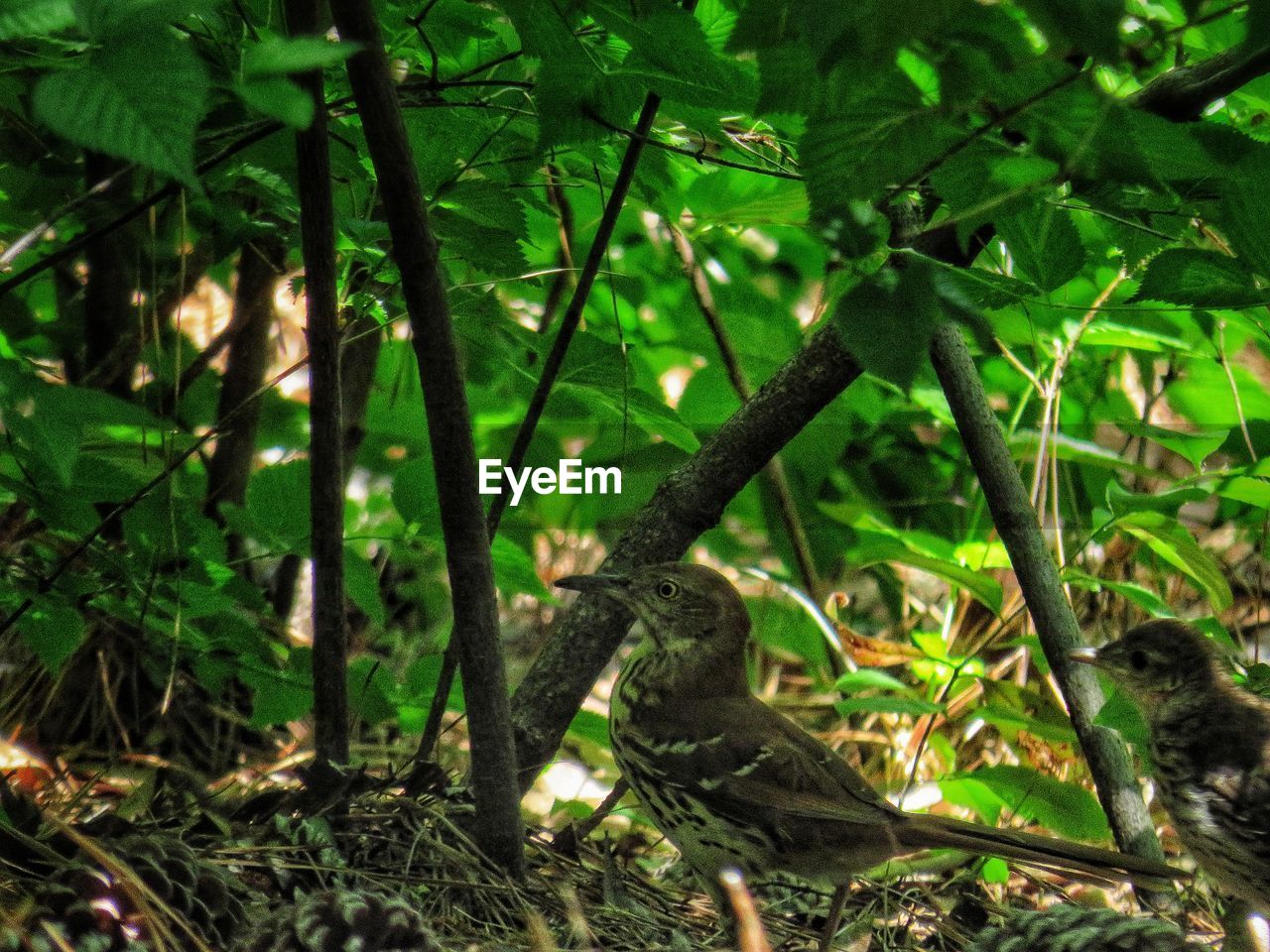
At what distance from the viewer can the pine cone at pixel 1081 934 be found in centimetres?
189

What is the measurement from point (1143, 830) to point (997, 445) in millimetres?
736

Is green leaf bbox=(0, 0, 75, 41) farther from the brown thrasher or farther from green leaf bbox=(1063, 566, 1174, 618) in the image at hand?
green leaf bbox=(1063, 566, 1174, 618)

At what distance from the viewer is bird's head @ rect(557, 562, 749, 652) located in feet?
8.36

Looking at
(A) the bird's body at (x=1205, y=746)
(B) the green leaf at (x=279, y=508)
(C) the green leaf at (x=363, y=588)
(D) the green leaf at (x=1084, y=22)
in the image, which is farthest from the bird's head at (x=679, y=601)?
(D) the green leaf at (x=1084, y=22)

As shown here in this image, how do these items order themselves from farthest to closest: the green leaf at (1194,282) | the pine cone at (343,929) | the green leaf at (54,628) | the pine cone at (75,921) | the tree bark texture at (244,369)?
the tree bark texture at (244,369), the green leaf at (54,628), the green leaf at (1194,282), the pine cone at (343,929), the pine cone at (75,921)

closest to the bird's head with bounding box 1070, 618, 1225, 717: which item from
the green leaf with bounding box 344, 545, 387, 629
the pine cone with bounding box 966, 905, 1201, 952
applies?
the pine cone with bounding box 966, 905, 1201, 952

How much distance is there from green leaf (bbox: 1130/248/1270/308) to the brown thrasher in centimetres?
93

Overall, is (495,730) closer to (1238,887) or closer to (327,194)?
(327,194)

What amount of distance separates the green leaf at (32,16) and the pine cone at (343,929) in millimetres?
1059

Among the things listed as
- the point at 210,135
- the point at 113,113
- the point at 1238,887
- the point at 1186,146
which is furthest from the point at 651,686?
the point at 113,113

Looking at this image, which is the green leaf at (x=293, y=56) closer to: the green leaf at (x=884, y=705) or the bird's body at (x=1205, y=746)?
the green leaf at (x=884, y=705)

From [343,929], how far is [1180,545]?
186cm

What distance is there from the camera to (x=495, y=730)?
1.91 metres

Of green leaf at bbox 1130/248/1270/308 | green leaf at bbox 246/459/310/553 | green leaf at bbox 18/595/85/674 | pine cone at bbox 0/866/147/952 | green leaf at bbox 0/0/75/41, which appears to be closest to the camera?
green leaf at bbox 0/0/75/41
